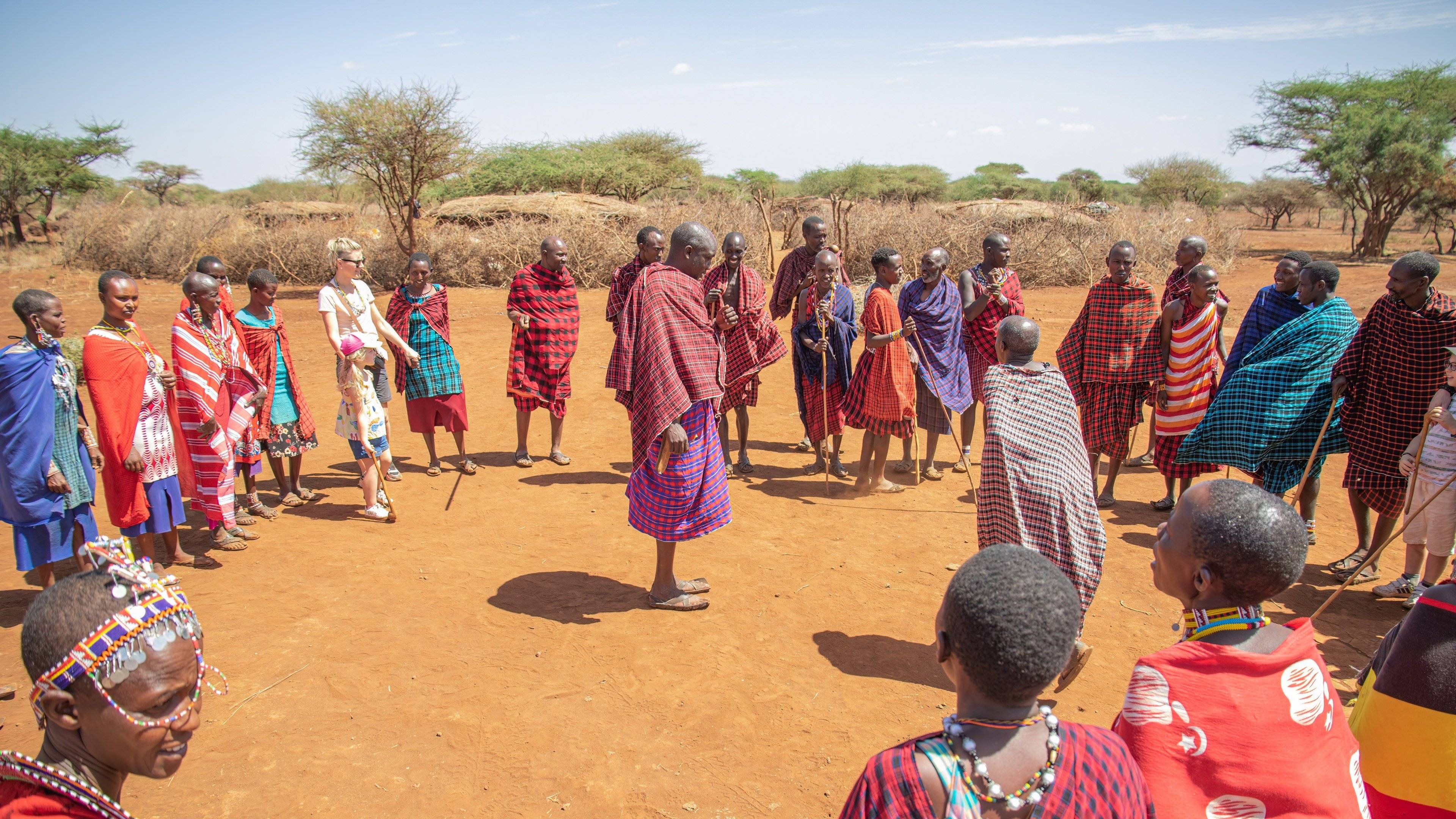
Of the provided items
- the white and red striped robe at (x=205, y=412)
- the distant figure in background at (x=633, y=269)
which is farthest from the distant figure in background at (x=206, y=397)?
the distant figure in background at (x=633, y=269)

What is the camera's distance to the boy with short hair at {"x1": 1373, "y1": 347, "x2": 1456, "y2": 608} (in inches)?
159

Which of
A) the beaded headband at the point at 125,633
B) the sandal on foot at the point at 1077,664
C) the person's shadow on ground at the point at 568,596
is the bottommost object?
the person's shadow on ground at the point at 568,596

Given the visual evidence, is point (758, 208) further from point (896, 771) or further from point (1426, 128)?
point (896, 771)

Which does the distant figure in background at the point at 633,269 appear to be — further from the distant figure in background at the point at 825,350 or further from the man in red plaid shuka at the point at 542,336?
the distant figure in background at the point at 825,350

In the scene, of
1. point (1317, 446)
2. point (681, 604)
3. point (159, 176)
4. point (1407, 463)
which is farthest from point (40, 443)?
point (159, 176)

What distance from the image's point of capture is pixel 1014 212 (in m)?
19.5

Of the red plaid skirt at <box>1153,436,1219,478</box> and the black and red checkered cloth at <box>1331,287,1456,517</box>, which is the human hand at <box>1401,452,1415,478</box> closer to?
the black and red checkered cloth at <box>1331,287,1456,517</box>

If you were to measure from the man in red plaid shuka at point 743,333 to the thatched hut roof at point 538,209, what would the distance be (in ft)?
41.0

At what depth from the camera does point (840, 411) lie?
6660mm

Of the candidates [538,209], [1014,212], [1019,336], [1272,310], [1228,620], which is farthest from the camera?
[1014,212]

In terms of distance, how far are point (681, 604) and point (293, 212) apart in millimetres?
22367

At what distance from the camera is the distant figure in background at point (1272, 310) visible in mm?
5500

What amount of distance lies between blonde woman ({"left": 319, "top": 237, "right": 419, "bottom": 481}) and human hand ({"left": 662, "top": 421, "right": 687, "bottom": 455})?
108 inches

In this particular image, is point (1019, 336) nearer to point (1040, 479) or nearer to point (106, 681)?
point (1040, 479)
